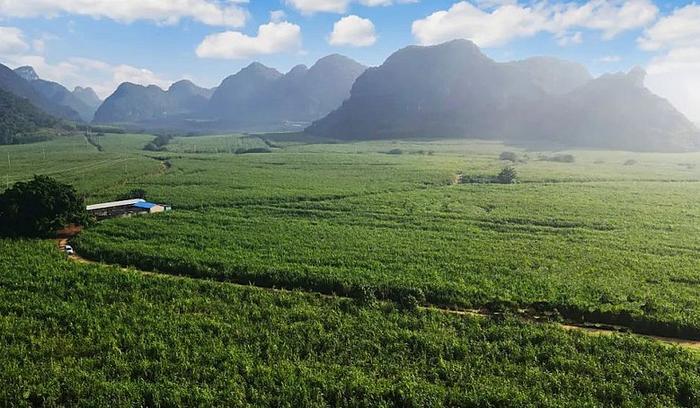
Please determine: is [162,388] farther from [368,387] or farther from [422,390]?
[422,390]

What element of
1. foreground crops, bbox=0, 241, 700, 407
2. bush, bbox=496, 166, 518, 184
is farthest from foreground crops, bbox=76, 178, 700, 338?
bush, bbox=496, 166, 518, 184

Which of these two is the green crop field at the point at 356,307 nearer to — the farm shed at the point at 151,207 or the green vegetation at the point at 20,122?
the farm shed at the point at 151,207

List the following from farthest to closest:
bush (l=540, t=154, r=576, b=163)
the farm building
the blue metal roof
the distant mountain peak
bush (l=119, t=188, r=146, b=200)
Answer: the distant mountain peak
bush (l=540, t=154, r=576, b=163)
bush (l=119, t=188, r=146, b=200)
the blue metal roof
the farm building

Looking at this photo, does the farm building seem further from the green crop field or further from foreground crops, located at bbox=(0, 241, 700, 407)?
foreground crops, located at bbox=(0, 241, 700, 407)

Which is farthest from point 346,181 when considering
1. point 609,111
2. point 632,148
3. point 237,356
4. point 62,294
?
point 609,111

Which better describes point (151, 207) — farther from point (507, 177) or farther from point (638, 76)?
point (638, 76)

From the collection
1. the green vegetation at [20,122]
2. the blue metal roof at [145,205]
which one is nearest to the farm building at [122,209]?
the blue metal roof at [145,205]
